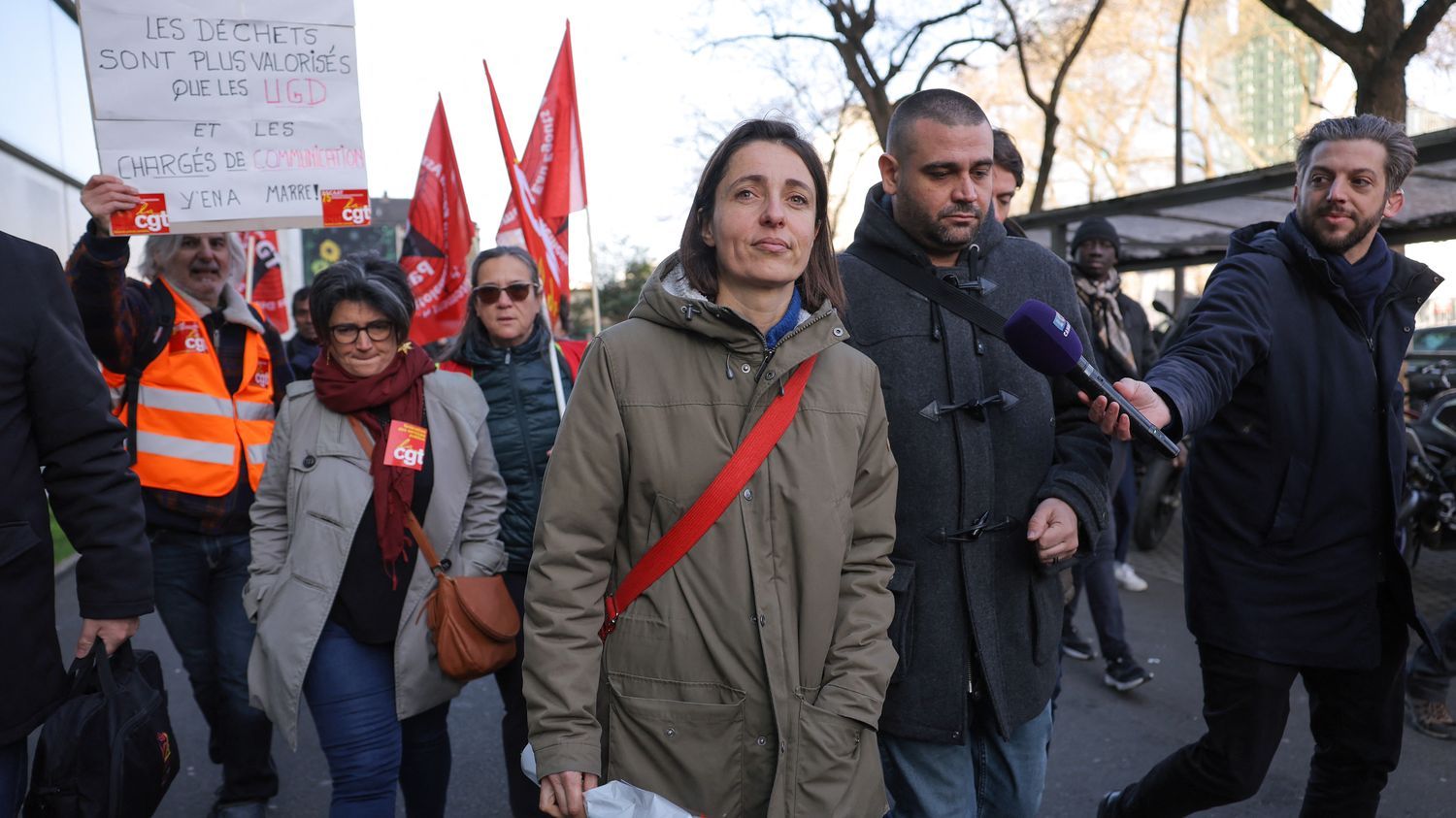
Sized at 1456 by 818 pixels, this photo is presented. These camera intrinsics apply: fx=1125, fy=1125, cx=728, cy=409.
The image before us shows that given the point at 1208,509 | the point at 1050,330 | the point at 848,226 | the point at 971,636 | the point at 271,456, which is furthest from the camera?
the point at 848,226

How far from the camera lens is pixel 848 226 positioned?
3281 cm

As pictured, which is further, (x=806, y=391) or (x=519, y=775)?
(x=519, y=775)

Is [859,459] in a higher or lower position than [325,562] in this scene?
higher

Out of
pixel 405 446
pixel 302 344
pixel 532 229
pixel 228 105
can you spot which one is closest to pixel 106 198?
pixel 228 105

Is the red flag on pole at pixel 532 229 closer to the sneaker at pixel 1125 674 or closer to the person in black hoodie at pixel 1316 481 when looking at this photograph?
the person in black hoodie at pixel 1316 481

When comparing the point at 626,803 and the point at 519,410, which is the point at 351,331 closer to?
the point at 519,410

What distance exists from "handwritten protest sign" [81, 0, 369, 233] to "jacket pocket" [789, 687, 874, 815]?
7.95 ft

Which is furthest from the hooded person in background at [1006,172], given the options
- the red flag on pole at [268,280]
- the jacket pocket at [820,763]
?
the red flag on pole at [268,280]

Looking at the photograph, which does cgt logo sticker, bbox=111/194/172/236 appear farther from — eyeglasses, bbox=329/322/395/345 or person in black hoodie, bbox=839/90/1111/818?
person in black hoodie, bbox=839/90/1111/818

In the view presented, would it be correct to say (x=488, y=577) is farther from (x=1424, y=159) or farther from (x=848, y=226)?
(x=848, y=226)

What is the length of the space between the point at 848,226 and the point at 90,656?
103 ft

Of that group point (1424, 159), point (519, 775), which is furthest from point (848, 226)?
point (519, 775)

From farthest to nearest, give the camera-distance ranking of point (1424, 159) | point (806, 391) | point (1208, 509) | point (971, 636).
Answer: point (1424, 159) < point (1208, 509) < point (971, 636) < point (806, 391)

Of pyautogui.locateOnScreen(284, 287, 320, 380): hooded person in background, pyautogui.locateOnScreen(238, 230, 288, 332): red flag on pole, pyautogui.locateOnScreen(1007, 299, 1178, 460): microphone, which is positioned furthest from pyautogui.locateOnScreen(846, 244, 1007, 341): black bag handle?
pyautogui.locateOnScreen(238, 230, 288, 332): red flag on pole
